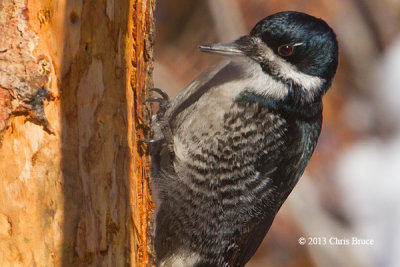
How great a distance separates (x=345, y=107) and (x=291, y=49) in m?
3.49

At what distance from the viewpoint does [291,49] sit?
2475mm

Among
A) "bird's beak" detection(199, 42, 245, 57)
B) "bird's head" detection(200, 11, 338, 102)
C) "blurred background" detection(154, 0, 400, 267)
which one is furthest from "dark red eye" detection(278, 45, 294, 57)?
"blurred background" detection(154, 0, 400, 267)

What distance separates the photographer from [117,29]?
1991 millimetres

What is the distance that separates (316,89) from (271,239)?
10.6 feet

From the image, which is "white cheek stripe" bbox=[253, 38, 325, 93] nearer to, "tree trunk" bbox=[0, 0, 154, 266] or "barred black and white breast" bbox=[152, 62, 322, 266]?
"barred black and white breast" bbox=[152, 62, 322, 266]

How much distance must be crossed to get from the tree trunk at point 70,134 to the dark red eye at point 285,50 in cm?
69

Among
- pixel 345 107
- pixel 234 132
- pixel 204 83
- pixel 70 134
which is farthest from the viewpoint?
pixel 345 107

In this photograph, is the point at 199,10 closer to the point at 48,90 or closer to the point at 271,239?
the point at 271,239

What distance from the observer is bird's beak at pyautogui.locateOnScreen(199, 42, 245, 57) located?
2400 millimetres

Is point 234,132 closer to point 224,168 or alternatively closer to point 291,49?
point 224,168

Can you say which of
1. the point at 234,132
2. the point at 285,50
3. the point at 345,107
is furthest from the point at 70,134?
the point at 345,107

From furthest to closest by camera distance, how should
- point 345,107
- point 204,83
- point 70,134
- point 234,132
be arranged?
1. point 345,107
2. point 204,83
3. point 234,132
4. point 70,134

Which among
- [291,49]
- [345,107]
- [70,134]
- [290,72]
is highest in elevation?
[291,49]

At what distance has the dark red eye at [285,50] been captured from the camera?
246cm
